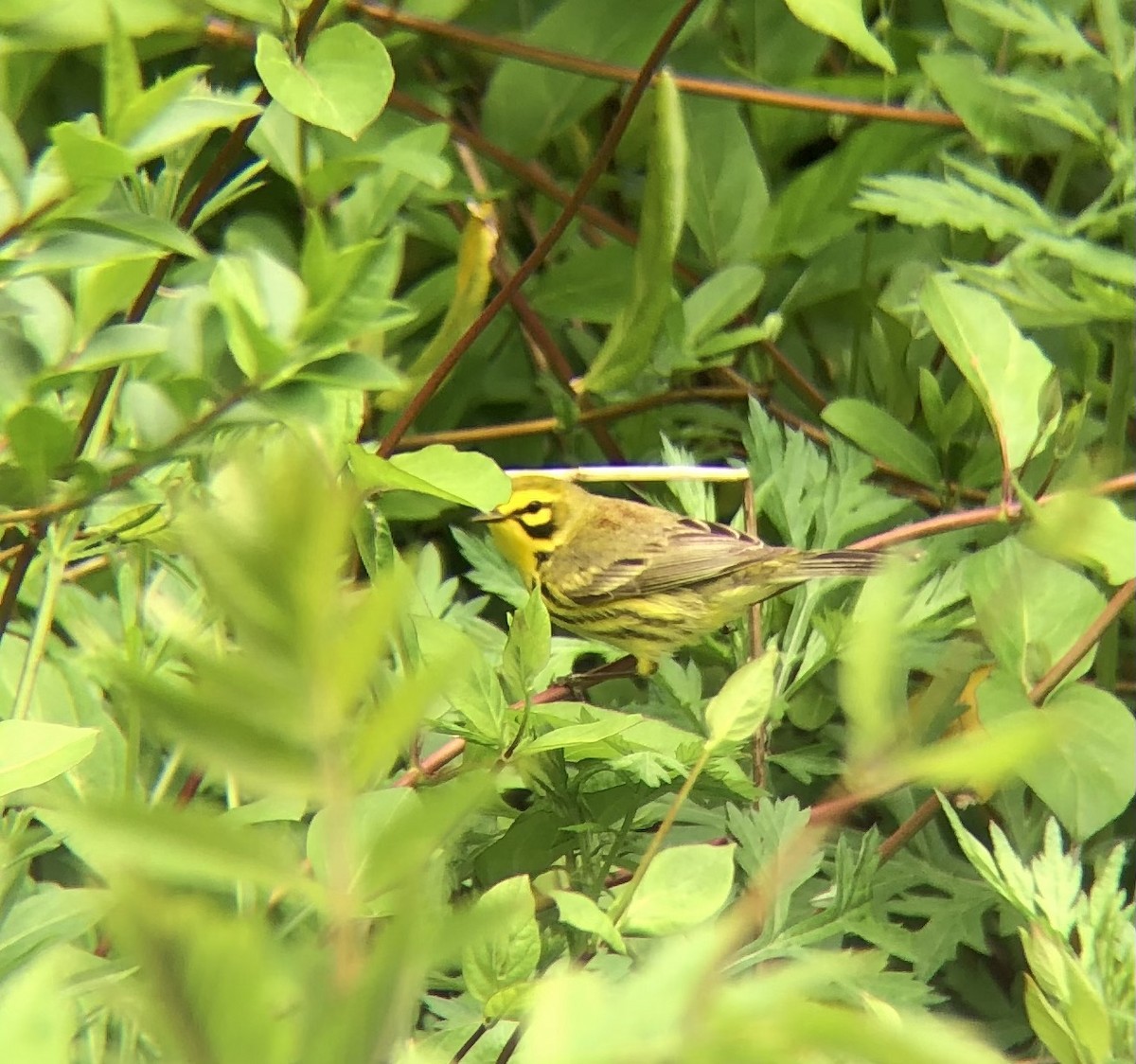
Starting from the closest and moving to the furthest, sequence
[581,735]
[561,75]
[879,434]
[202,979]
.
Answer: [202,979], [581,735], [879,434], [561,75]

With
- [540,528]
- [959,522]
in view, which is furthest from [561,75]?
[540,528]

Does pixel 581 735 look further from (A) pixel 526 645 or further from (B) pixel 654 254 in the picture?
(B) pixel 654 254

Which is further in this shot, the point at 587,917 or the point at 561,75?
the point at 561,75

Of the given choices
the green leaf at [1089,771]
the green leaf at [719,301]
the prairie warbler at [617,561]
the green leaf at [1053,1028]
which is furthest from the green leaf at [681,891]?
the prairie warbler at [617,561]

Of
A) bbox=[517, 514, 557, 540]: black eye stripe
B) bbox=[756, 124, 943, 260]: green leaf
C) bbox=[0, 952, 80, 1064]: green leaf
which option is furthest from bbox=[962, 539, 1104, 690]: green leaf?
bbox=[517, 514, 557, 540]: black eye stripe

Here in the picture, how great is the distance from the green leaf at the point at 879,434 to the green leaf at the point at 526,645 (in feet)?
1.77

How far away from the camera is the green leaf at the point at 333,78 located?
93cm

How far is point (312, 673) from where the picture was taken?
258mm

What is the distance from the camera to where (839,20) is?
1.04m

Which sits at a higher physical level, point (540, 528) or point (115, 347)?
point (115, 347)

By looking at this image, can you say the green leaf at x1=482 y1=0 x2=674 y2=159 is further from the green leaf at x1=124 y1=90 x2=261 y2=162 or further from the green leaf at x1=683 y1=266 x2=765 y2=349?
the green leaf at x1=124 y1=90 x2=261 y2=162

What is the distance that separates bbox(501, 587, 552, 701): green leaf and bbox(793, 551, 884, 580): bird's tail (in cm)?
43

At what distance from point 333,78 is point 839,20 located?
0.35 metres

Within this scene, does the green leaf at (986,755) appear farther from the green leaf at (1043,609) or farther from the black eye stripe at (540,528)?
the black eye stripe at (540,528)
